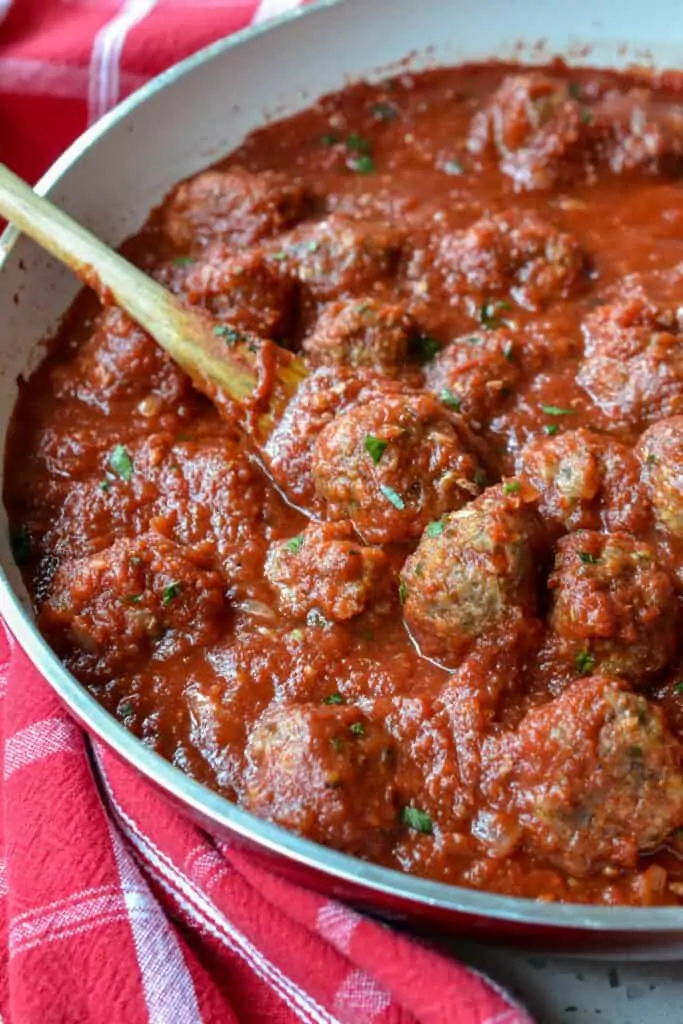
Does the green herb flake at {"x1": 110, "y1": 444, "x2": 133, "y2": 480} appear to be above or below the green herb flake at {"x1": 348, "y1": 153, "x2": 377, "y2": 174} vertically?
below

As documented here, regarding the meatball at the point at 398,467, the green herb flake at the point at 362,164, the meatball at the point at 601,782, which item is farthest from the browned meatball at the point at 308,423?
the green herb flake at the point at 362,164

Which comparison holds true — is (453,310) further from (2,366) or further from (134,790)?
(134,790)

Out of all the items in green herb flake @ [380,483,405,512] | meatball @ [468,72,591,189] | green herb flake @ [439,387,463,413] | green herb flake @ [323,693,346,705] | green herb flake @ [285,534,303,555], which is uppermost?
meatball @ [468,72,591,189]

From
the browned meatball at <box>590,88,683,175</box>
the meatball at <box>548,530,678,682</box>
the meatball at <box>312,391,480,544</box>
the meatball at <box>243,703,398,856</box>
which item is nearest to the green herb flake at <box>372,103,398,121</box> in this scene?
the browned meatball at <box>590,88,683,175</box>

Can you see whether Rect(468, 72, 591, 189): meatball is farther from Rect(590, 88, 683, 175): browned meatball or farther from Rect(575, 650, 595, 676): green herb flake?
Rect(575, 650, 595, 676): green herb flake

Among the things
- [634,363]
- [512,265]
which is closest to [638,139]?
[512,265]

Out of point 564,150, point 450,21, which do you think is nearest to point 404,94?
point 450,21

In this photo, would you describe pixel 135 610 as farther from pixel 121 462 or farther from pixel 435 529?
pixel 435 529
